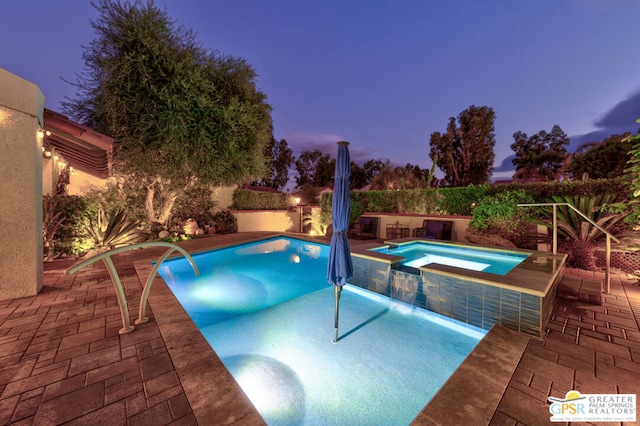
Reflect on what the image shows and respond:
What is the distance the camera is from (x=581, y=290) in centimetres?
420

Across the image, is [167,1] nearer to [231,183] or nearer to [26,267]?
[231,183]

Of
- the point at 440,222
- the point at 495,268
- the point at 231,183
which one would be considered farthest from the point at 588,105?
the point at 231,183

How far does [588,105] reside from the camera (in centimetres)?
3488

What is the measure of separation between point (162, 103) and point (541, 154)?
120 feet

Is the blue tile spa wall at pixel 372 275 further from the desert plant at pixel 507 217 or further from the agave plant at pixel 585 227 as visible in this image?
the desert plant at pixel 507 217

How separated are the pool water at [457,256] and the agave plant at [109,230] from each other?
791 centimetres

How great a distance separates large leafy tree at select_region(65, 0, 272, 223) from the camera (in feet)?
29.0

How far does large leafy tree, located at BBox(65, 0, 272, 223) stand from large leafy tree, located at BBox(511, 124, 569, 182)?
103 ft

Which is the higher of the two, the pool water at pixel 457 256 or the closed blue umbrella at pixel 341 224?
the closed blue umbrella at pixel 341 224

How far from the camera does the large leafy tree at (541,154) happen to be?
27688 mm

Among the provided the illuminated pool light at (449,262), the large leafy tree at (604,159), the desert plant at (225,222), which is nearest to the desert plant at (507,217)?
the illuminated pool light at (449,262)

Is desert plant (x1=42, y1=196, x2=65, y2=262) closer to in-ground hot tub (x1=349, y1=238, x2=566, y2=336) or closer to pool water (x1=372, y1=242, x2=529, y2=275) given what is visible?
in-ground hot tub (x1=349, y1=238, x2=566, y2=336)

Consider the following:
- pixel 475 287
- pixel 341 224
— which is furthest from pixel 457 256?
pixel 341 224

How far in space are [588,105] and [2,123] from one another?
54.3 m
